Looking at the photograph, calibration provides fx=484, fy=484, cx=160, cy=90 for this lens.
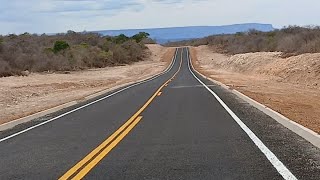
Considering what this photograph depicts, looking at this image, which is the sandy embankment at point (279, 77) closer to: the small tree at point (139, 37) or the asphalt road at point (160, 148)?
the asphalt road at point (160, 148)

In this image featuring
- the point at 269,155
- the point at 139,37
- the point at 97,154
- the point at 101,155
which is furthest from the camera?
the point at 139,37

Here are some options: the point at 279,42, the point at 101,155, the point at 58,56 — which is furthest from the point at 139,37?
the point at 101,155

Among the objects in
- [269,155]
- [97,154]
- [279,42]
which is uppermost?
[269,155]

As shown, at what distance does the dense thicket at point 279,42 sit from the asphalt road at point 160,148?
1514 inches

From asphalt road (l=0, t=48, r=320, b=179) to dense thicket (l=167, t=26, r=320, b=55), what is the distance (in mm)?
38460

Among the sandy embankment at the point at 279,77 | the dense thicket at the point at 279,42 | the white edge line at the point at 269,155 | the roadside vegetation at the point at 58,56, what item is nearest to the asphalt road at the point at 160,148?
the white edge line at the point at 269,155

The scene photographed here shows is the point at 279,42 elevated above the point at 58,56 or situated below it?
above

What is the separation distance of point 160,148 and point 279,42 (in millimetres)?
69008

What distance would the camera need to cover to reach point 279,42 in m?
75.4

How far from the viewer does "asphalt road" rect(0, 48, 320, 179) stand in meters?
7.46

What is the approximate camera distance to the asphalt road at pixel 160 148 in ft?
24.5

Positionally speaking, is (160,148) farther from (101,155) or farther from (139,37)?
(139,37)

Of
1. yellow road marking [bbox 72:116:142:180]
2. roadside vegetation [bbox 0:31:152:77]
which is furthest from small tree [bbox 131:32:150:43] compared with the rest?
yellow road marking [bbox 72:116:142:180]

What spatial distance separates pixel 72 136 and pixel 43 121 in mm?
4130
